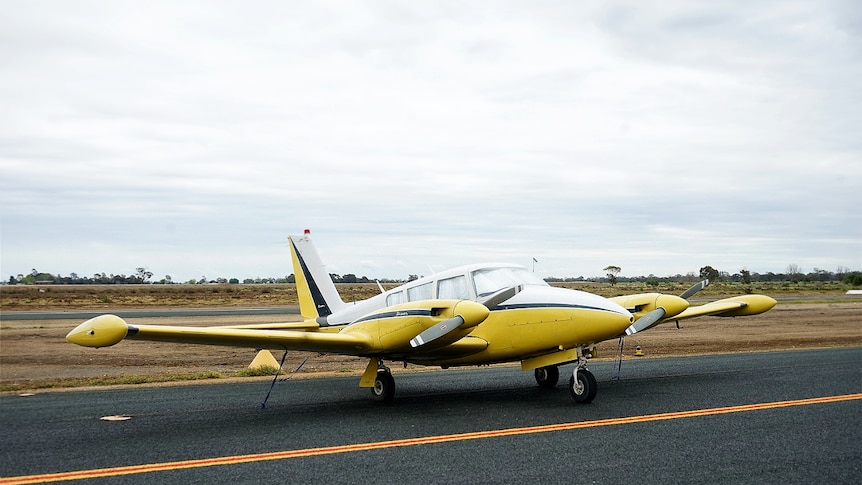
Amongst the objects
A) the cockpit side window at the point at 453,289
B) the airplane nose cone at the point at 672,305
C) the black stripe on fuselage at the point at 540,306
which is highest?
the cockpit side window at the point at 453,289

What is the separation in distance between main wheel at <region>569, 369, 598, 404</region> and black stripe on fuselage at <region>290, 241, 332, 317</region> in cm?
729

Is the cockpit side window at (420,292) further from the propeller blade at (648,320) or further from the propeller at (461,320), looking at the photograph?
the propeller blade at (648,320)

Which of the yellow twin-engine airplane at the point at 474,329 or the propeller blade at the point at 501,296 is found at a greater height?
the propeller blade at the point at 501,296

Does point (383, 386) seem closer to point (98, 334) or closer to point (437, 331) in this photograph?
point (437, 331)

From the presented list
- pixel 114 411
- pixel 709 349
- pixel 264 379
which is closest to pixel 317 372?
pixel 264 379

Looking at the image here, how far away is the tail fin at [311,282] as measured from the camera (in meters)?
17.0

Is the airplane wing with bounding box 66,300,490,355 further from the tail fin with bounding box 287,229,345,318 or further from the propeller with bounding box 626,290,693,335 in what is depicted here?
the tail fin with bounding box 287,229,345,318

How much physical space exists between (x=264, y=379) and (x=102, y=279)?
638 feet

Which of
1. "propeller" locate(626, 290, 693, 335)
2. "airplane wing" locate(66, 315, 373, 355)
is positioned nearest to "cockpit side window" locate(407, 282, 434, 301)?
"airplane wing" locate(66, 315, 373, 355)

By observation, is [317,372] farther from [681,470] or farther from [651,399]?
[681,470]

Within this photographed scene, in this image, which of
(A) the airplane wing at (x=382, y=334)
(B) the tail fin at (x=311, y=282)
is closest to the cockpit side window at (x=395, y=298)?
(A) the airplane wing at (x=382, y=334)

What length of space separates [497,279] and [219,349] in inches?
727

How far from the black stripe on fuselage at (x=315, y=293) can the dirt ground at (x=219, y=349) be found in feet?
5.66

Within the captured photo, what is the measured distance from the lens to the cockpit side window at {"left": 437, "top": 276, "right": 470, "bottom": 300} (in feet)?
41.8
